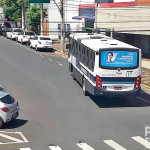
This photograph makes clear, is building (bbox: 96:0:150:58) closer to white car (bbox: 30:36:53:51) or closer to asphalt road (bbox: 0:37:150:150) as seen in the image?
white car (bbox: 30:36:53:51)

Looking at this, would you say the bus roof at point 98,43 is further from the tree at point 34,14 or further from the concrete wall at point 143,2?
the tree at point 34,14

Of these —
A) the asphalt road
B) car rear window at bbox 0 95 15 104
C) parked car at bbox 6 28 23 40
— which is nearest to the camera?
the asphalt road

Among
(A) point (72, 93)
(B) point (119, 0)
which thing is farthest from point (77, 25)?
(A) point (72, 93)

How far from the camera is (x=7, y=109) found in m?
18.7

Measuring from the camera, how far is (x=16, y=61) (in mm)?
39094

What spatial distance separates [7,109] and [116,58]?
701 cm

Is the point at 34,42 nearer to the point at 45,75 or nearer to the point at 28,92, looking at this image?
the point at 45,75

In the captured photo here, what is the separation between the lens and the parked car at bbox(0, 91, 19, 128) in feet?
61.0

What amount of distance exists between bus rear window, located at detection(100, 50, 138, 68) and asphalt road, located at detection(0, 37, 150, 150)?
2.28m

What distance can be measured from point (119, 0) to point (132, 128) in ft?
102

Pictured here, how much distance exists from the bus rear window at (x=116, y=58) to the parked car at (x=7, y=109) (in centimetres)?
578

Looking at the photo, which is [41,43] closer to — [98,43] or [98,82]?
[98,43]

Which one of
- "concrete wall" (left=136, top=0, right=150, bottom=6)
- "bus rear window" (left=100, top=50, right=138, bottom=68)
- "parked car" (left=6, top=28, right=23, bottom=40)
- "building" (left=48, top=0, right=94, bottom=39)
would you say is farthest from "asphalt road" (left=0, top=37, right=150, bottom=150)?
"building" (left=48, top=0, right=94, bottom=39)

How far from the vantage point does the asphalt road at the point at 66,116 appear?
17.4 meters
